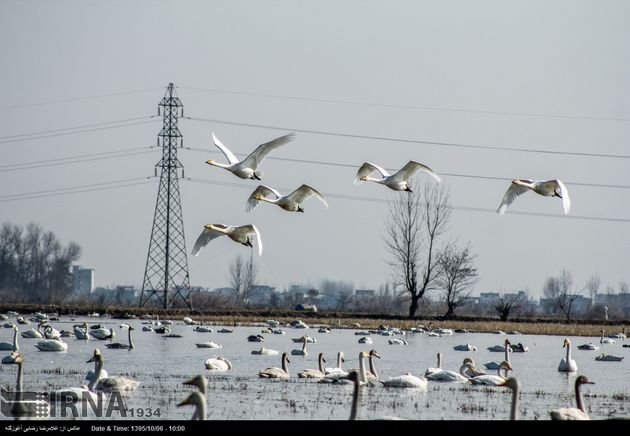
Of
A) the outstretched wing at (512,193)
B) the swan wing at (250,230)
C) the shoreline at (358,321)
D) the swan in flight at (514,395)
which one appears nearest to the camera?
the swan in flight at (514,395)

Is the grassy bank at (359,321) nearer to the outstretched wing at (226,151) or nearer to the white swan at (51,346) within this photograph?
the white swan at (51,346)

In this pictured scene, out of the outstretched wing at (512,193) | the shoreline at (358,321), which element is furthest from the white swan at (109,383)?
the shoreline at (358,321)

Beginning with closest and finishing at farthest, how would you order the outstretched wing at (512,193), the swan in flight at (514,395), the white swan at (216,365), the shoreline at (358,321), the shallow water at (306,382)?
the swan in flight at (514,395) → the shallow water at (306,382) → the outstretched wing at (512,193) → the white swan at (216,365) → the shoreline at (358,321)

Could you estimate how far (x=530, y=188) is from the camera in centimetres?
2373

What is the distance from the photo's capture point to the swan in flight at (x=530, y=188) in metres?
23.1

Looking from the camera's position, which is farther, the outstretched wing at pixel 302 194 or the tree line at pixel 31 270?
the tree line at pixel 31 270

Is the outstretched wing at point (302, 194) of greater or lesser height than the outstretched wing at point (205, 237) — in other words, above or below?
above

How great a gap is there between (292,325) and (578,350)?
54.2 feet

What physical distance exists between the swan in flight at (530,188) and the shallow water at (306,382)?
378cm

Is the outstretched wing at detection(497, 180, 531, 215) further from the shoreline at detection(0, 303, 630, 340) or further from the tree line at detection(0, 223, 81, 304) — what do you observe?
the tree line at detection(0, 223, 81, 304)

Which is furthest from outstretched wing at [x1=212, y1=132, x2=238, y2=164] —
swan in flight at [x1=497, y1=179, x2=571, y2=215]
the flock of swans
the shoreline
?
the shoreline

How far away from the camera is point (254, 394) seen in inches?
786
